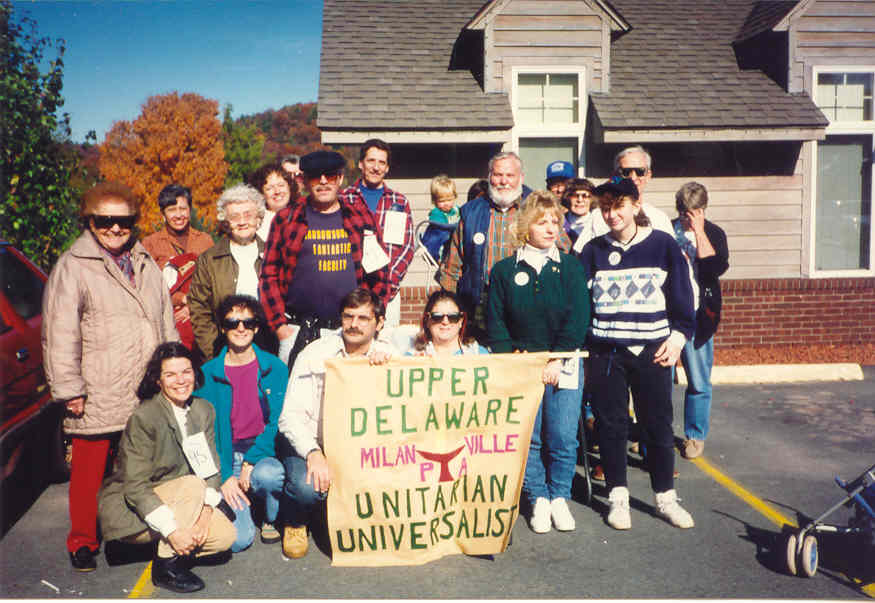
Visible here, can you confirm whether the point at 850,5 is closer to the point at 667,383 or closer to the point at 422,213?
the point at 422,213

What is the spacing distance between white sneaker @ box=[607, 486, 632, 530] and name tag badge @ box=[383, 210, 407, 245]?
220 cm

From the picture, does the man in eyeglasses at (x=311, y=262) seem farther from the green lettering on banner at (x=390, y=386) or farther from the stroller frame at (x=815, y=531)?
the stroller frame at (x=815, y=531)

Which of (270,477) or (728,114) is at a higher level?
(728,114)

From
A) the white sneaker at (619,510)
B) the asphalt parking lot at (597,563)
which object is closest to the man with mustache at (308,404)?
the asphalt parking lot at (597,563)

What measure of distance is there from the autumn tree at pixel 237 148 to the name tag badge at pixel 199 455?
3703cm

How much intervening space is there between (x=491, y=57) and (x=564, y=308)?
6.42 metres

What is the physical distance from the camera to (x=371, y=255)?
15.9 ft

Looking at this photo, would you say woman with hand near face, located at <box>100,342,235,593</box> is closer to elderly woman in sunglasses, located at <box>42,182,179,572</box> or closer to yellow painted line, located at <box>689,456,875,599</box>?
elderly woman in sunglasses, located at <box>42,182,179,572</box>

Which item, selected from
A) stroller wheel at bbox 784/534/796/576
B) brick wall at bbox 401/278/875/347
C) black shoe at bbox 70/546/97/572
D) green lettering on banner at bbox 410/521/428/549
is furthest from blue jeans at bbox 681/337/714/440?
black shoe at bbox 70/546/97/572

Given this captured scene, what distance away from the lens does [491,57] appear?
981 centimetres

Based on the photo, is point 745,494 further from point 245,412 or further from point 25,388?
point 25,388

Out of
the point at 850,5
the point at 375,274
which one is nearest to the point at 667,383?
the point at 375,274

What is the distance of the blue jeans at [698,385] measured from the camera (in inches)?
220

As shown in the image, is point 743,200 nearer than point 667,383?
No
